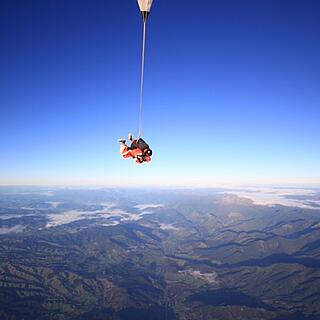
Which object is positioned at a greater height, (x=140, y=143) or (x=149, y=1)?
(x=149, y=1)

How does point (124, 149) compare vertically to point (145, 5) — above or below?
below

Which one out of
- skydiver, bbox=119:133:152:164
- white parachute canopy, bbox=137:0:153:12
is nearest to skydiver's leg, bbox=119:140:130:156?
skydiver, bbox=119:133:152:164

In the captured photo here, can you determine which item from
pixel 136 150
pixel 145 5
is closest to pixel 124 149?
pixel 136 150

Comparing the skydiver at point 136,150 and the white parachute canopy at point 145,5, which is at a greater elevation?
the white parachute canopy at point 145,5

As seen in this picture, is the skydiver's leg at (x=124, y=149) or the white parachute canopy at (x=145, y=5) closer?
the white parachute canopy at (x=145, y=5)

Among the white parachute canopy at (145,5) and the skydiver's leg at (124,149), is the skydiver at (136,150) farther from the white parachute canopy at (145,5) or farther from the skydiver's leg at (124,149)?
the white parachute canopy at (145,5)

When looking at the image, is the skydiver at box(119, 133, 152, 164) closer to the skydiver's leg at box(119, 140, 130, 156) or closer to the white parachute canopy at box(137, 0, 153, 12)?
the skydiver's leg at box(119, 140, 130, 156)

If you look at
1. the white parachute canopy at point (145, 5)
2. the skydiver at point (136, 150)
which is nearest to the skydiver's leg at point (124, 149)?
the skydiver at point (136, 150)

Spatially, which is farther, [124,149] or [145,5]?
[124,149]

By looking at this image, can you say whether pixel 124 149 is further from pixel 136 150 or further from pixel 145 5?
pixel 145 5

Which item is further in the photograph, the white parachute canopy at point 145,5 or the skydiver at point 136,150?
the skydiver at point 136,150

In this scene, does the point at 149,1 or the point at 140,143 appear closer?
the point at 149,1
